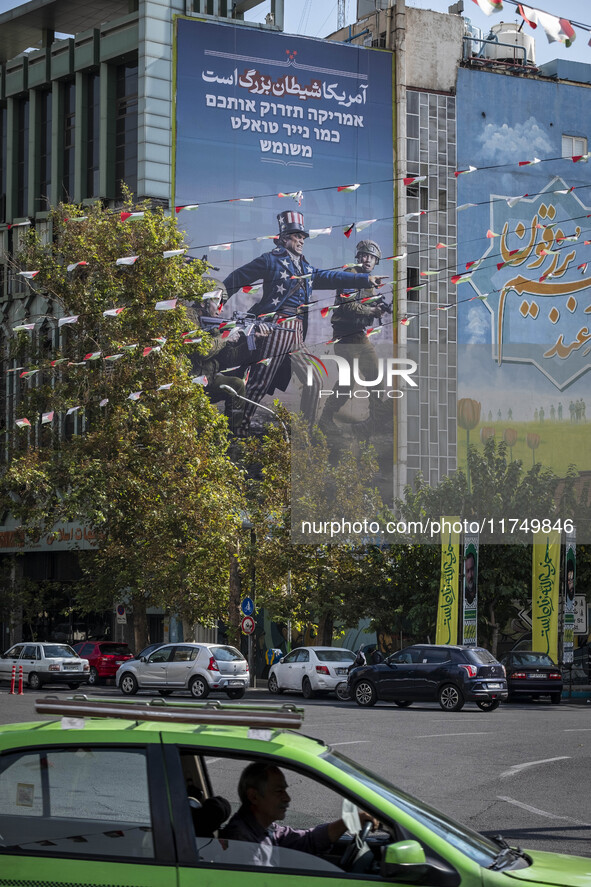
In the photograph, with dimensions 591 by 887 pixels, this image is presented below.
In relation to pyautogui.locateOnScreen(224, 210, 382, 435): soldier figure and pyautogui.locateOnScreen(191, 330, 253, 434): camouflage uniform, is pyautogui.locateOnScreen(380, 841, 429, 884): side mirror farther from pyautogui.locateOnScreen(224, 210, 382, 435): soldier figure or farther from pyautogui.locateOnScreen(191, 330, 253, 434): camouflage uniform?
pyautogui.locateOnScreen(224, 210, 382, 435): soldier figure

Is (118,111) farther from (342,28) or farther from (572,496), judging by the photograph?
(572,496)

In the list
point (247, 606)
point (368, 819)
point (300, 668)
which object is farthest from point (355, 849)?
point (247, 606)

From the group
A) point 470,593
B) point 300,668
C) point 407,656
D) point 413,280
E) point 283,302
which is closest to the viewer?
point 407,656

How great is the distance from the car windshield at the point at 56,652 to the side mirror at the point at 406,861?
32711 mm

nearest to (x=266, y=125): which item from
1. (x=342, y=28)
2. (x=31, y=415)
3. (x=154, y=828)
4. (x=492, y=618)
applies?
(x=342, y=28)

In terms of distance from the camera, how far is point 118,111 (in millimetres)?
58750

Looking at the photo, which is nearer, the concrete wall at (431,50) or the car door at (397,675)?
the car door at (397,675)

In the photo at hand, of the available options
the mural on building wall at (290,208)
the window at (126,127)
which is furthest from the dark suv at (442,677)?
the window at (126,127)

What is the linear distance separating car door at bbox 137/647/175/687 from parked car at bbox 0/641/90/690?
446 cm

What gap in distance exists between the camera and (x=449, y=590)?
1382 inches

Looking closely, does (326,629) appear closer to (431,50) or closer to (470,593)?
(470,593)

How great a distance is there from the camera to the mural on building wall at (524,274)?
6153 cm

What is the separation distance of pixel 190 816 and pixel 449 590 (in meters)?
30.9

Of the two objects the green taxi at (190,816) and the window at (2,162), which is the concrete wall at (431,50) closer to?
the window at (2,162)
